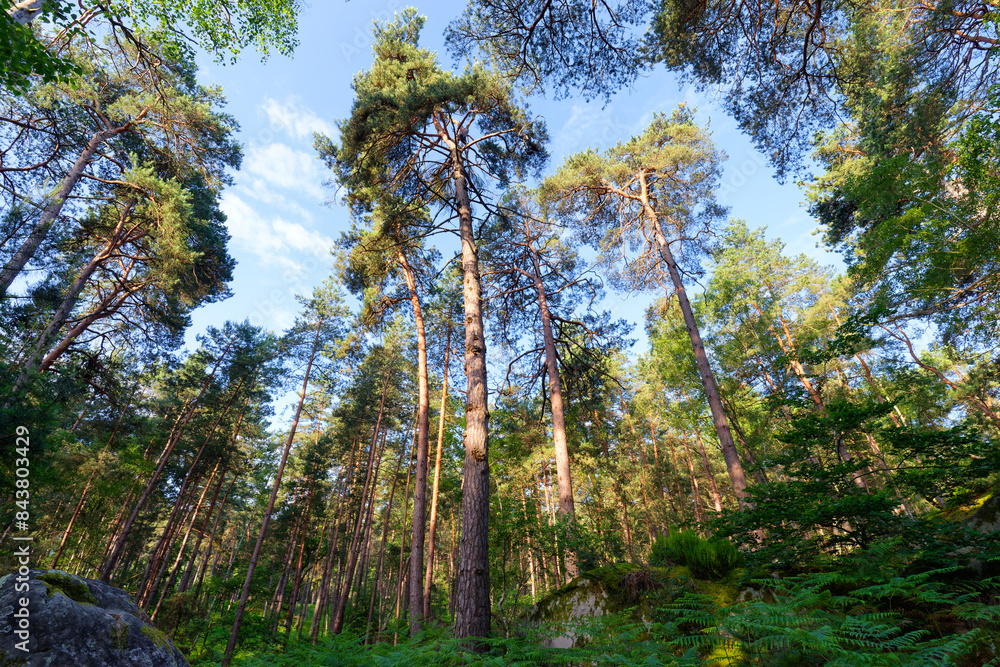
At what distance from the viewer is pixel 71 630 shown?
366 cm

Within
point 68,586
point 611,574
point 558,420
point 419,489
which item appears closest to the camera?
point 68,586

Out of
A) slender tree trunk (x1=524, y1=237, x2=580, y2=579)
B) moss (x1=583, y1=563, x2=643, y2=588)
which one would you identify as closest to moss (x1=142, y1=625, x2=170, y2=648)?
moss (x1=583, y1=563, x2=643, y2=588)

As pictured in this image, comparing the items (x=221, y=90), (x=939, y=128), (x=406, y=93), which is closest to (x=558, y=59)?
(x=406, y=93)

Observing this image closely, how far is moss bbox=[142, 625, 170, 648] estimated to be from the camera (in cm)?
415

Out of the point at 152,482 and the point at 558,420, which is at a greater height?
the point at 558,420

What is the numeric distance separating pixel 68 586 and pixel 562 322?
40.2ft

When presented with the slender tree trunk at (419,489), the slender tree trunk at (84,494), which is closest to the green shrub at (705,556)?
the slender tree trunk at (419,489)

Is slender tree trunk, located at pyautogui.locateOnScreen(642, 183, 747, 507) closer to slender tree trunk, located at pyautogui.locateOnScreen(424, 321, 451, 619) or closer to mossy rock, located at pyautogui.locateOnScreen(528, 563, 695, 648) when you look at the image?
mossy rock, located at pyautogui.locateOnScreen(528, 563, 695, 648)

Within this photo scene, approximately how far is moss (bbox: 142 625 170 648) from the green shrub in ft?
21.6

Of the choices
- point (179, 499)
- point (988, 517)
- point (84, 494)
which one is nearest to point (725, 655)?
point (988, 517)

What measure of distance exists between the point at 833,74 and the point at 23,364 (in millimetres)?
16721

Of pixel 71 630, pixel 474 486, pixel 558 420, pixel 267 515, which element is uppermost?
pixel 558 420

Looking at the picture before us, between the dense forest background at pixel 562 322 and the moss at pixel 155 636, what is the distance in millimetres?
1179

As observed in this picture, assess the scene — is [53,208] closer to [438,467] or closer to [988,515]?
[438,467]
